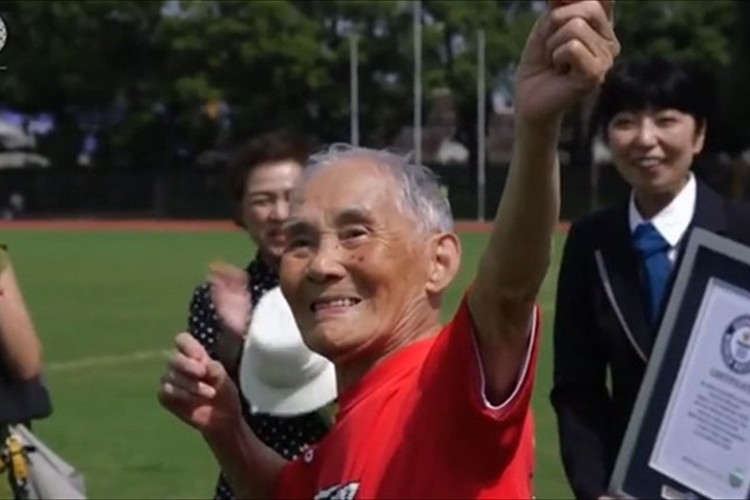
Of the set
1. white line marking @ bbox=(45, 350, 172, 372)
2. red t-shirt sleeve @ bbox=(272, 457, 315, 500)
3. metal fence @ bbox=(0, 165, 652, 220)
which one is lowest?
metal fence @ bbox=(0, 165, 652, 220)

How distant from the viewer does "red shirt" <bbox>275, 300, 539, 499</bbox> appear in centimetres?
272

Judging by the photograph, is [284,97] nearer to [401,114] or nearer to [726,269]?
[401,114]

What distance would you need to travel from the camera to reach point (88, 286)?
78.4ft

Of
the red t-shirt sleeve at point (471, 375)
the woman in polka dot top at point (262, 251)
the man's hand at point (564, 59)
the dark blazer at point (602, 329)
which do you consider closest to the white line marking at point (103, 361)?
the woman in polka dot top at point (262, 251)

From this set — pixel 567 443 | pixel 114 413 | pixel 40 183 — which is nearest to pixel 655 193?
pixel 567 443

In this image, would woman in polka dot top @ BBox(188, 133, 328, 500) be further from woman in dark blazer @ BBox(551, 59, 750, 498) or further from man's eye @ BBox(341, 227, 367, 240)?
man's eye @ BBox(341, 227, 367, 240)

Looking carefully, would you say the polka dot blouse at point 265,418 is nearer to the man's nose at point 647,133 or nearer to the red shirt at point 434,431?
the man's nose at point 647,133

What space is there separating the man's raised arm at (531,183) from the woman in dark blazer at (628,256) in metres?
1.47

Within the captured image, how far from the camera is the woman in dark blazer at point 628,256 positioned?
4215 mm

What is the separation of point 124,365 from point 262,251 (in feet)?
34.0

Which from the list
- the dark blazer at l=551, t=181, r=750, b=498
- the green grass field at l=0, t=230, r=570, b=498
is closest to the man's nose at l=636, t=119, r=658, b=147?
the dark blazer at l=551, t=181, r=750, b=498

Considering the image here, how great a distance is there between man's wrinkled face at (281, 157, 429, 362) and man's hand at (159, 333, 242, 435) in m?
0.30

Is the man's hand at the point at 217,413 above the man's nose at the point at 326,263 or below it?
below

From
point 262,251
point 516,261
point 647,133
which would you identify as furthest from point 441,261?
point 262,251
